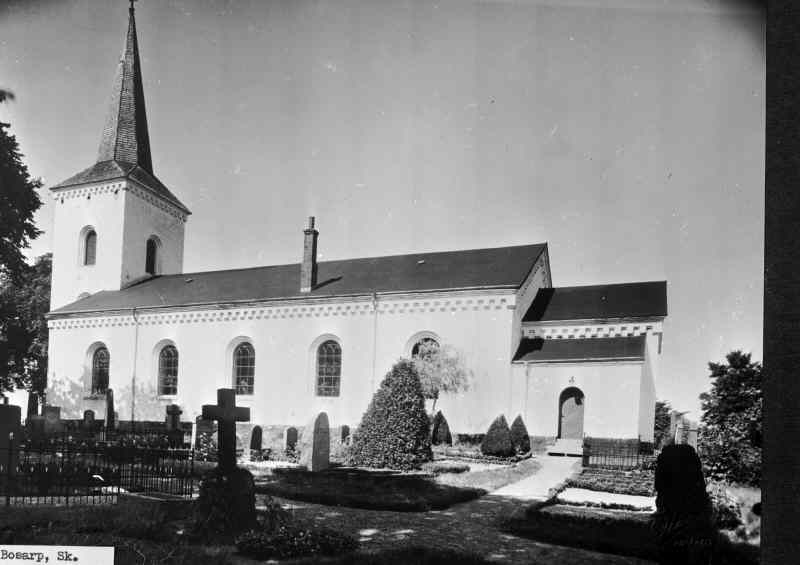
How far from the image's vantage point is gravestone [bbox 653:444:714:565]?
4.39 meters

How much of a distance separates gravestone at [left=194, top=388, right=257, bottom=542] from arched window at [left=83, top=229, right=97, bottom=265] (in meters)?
9.85

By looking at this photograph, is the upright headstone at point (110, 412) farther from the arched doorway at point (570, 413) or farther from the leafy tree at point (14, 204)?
the arched doorway at point (570, 413)

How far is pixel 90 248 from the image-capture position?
15.0m

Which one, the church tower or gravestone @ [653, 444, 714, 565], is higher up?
the church tower

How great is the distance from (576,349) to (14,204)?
1179 cm

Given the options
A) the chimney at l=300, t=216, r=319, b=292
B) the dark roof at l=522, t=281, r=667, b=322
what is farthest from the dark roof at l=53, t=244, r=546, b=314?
the dark roof at l=522, t=281, r=667, b=322

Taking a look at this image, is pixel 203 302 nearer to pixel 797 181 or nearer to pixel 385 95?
pixel 385 95

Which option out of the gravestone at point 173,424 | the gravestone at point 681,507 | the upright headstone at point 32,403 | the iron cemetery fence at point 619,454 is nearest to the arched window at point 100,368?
the upright headstone at point 32,403

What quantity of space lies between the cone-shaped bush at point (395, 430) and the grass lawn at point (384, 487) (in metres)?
0.51

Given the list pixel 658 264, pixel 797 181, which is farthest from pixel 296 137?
pixel 797 181

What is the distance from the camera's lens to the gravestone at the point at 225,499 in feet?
20.1

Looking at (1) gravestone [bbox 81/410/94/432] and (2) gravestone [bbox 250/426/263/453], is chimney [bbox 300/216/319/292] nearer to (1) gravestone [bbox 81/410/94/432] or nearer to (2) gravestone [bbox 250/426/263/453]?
(2) gravestone [bbox 250/426/263/453]

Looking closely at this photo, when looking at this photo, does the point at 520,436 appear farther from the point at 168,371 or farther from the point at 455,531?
the point at 168,371

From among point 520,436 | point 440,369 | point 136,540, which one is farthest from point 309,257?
point 520,436
